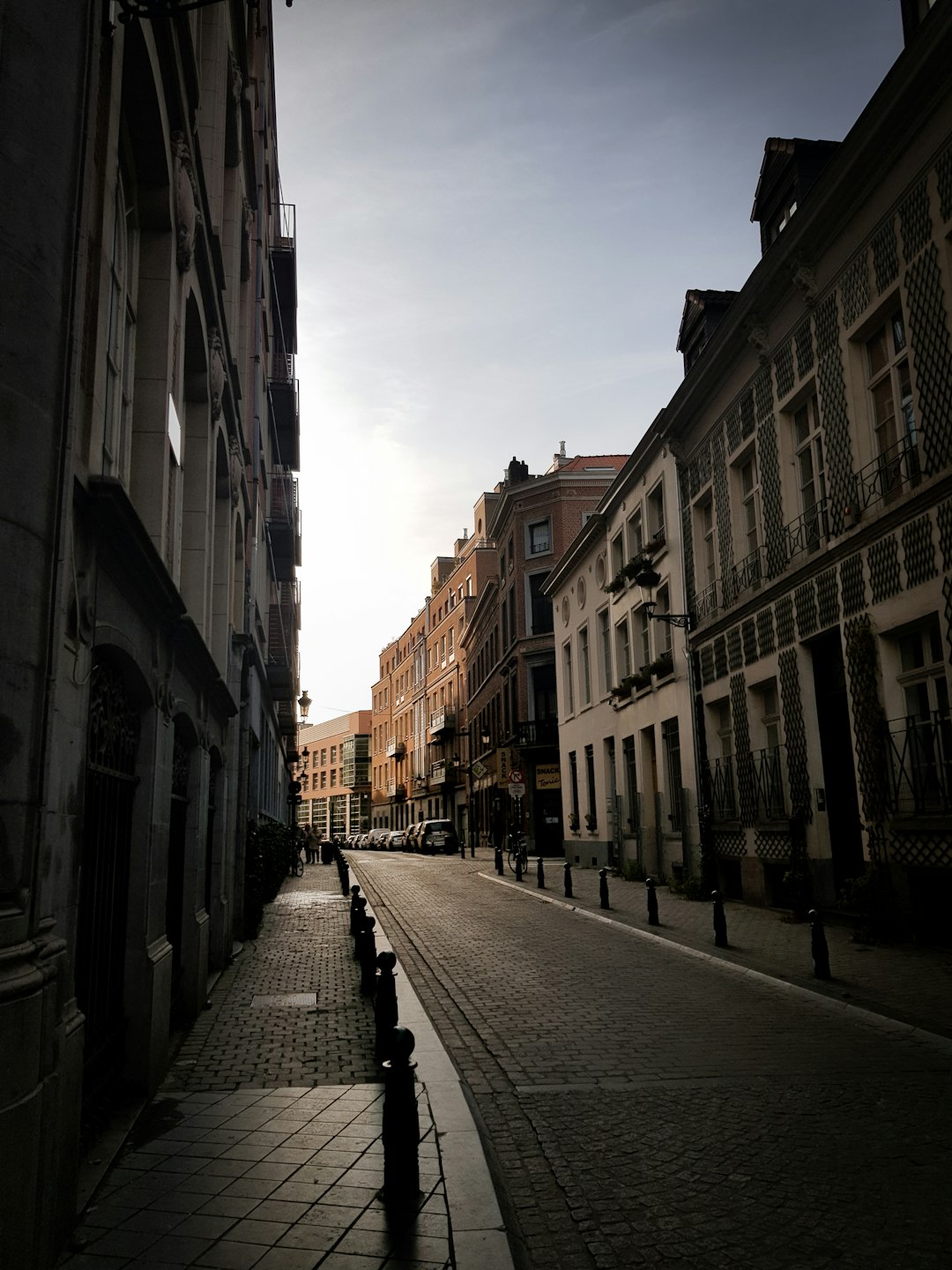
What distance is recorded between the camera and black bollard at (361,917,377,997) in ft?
33.4

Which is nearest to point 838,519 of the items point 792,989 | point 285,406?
point 792,989

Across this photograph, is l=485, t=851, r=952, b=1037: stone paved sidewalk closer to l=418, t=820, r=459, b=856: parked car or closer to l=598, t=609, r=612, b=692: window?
l=598, t=609, r=612, b=692: window

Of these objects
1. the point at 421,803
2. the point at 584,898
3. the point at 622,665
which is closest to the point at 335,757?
the point at 421,803

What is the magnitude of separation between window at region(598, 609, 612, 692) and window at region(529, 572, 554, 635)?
1382 cm

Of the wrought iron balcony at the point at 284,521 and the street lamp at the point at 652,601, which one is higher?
the wrought iron balcony at the point at 284,521

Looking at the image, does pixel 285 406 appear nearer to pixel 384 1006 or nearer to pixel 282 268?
pixel 282 268

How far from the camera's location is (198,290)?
9.18 m

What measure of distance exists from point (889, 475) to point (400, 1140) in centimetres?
1093

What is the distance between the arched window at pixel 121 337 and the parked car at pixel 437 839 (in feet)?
138

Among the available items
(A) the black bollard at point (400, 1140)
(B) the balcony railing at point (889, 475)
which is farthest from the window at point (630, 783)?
(A) the black bollard at point (400, 1140)

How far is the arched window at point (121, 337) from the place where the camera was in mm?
6414

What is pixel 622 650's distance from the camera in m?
27.3

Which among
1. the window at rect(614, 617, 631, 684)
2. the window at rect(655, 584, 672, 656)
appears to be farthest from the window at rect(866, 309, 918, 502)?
the window at rect(614, 617, 631, 684)

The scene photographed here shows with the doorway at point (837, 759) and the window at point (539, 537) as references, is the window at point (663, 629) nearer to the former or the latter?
the doorway at point (837, 759)
